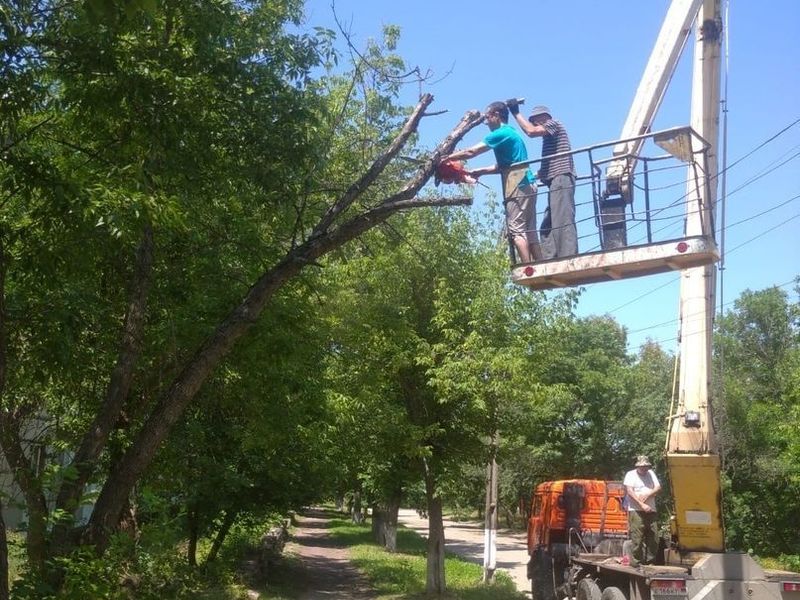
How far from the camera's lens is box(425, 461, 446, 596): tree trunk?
17.2 metres

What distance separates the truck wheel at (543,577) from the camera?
16062mm

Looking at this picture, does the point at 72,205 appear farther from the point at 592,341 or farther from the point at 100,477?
the point at 592,341

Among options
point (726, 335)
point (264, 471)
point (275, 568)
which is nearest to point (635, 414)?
point (726, 335)

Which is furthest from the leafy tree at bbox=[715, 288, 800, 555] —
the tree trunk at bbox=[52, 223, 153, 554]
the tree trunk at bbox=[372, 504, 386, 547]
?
the tree trunk at bbox=[52, 223, 153, 554]

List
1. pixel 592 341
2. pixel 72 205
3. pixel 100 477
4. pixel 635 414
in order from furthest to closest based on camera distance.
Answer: pixel 592 341 < pixel 635 414 < pixel 100 477 < pixel 72 205

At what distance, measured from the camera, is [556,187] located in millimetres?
7984

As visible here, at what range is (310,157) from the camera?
29.1ft

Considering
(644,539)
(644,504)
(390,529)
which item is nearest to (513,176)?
(644,504)

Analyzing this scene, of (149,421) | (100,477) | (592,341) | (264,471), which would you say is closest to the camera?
(149,421)

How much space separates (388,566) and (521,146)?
19.9m

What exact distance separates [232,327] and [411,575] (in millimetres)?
17278

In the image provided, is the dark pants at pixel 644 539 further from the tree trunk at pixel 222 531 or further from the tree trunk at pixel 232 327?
the tree trunk at pixel 222 531

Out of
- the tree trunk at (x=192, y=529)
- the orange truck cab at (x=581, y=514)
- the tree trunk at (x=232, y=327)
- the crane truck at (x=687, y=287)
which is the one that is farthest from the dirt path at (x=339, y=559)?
the tree trunk at (x=232, y=327)

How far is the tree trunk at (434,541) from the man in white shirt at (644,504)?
18.2 feet
